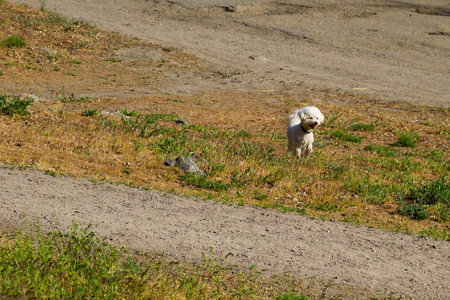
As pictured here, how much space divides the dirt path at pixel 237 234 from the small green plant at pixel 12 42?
14.6 m

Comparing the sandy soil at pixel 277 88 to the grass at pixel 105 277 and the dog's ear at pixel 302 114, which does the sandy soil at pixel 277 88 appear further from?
the dog's ear at pixel 302 114

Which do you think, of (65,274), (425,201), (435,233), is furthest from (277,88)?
(65,274)

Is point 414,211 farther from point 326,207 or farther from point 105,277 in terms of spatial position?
point 105,277

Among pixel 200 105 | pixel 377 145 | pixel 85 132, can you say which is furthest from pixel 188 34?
pixel 85 132

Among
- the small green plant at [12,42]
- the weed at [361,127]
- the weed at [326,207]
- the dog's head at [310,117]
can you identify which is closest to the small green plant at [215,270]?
the weed at [326,207]

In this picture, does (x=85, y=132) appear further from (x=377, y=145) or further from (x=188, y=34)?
(x=188, y=34)

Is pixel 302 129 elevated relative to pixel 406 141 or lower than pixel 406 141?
elevated

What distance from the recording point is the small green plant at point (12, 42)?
21.2m

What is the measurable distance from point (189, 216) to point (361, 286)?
7.93 ft

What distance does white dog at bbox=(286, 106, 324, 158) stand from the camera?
1114 cm

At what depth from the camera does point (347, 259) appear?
6359mm

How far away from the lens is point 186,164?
9539 millimetres

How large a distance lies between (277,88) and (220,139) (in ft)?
25.2

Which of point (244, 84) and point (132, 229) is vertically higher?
point (132, 229)
